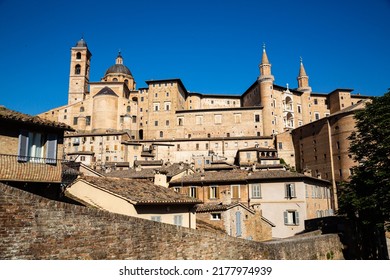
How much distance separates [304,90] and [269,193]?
5589 cm

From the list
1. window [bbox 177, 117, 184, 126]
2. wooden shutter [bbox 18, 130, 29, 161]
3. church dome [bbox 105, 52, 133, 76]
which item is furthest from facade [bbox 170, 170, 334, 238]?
church dome [bbox 105, 52, 133, 76]

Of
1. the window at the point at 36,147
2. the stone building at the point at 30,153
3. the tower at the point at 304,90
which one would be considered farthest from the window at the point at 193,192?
the tower at the point at 304,90

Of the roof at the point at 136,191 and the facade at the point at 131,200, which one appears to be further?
the roof at the point at 136,191

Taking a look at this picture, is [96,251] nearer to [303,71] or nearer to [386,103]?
[386,103]

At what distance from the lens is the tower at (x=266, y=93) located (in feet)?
205

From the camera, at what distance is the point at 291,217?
21.9 metres

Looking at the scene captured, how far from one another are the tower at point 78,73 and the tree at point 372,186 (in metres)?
68.0

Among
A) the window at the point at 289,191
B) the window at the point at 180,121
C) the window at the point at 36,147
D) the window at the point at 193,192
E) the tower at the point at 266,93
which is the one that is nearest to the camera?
the window at the point at 36,147

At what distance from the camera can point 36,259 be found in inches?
214

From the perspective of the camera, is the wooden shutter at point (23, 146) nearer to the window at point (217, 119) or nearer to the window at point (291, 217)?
the window at point (291, 217)

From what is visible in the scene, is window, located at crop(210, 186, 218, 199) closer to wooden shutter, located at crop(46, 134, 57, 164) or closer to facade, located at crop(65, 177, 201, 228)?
facade, located at crop(65, 177, 201, 228)

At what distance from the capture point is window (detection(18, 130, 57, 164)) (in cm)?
900

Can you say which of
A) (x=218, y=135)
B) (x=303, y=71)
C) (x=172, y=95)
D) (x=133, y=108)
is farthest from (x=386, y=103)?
(x=303, y=71)

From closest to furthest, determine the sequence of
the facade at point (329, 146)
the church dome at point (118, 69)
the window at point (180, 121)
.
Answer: the facade at point (329, 146) → the window at point (180, 121) → the church dome at point (118, 69)
